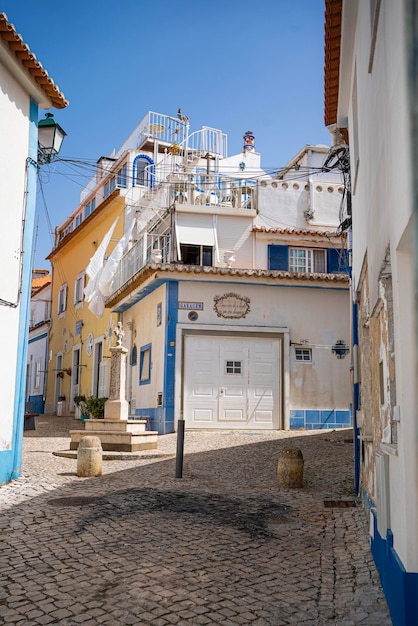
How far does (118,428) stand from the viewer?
44.3 feet

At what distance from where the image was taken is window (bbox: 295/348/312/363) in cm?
1783

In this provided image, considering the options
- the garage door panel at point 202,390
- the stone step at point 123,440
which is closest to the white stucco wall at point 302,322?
the garage door panel at point 202,390

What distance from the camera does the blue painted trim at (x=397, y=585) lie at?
10.6 feet

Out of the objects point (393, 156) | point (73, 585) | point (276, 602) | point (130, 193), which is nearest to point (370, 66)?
point (393, 156)

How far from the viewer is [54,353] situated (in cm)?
3183

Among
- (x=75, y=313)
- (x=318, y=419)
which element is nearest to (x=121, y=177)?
(x=75, y=313)

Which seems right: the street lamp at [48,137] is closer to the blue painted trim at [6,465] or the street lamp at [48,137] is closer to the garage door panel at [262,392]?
the blue painted trim at [6,465]

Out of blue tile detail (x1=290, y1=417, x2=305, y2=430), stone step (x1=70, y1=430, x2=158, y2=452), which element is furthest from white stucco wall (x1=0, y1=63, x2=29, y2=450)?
blue tile detail (x1=290, y1=417, x2=305, y2=430)

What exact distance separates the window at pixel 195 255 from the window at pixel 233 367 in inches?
151

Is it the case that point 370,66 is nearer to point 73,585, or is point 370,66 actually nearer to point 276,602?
point 276,602

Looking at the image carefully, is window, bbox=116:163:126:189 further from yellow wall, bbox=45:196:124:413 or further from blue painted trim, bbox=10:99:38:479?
blue painted trim, bbox=10:99:38:479

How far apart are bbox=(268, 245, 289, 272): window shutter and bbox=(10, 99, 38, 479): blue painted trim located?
444 inches

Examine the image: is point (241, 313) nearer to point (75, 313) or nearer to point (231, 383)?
point (231, 383)

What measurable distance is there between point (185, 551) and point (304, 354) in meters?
12.7
